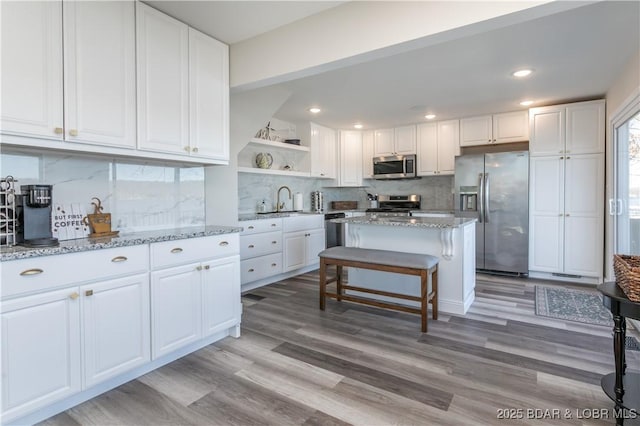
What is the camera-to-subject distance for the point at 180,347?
233 cm

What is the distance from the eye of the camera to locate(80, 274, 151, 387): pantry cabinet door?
6.06 feet

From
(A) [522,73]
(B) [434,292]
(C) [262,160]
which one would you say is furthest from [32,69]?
(A) [522,73]

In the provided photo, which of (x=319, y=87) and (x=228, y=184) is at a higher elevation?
(x=319, y=87)

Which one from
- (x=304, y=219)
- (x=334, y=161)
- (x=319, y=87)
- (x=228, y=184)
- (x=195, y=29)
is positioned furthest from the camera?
(x=334, y=161)

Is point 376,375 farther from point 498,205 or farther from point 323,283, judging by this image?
point 498,205

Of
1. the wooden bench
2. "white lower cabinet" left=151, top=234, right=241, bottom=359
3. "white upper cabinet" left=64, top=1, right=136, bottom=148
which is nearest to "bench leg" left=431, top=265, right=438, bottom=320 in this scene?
the wooden bench

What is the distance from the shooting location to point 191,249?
2369mm

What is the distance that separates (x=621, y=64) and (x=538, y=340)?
2.80m

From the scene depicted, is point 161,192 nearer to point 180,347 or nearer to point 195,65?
point 195,65

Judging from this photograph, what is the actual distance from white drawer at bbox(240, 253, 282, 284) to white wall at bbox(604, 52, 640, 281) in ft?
13.2

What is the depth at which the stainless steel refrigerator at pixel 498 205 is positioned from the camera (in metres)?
4.67

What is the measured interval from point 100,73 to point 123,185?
2.78 ft

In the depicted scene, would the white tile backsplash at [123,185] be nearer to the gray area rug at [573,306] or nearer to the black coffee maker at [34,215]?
the black coffee maker at [34,215]

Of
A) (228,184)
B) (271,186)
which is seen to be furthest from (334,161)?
(228,184)
